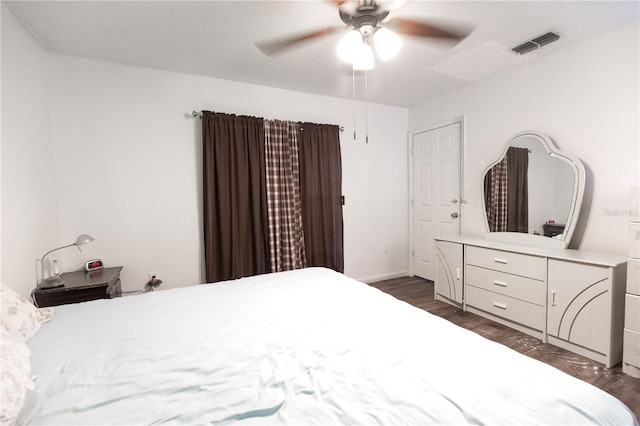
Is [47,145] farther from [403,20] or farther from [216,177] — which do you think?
[403,20]

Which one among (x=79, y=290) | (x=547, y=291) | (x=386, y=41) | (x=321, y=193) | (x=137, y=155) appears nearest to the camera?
(x=386, y=41)

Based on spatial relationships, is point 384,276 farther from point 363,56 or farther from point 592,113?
point 363,56

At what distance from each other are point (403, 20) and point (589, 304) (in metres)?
2.41

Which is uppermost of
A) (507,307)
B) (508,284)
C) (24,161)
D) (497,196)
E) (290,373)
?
(24,161)

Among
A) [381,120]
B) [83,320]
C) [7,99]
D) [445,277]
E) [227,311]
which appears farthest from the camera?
[381,120]

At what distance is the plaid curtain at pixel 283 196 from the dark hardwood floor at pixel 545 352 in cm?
143

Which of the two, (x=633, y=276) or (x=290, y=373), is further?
(x=633, y=276)

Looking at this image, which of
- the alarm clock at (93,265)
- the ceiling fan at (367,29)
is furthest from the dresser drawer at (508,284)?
the alarm clock at (93,265)

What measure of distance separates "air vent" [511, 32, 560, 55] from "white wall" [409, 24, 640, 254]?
0.30m

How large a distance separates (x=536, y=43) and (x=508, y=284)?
2.08 meters

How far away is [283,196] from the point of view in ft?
11.3

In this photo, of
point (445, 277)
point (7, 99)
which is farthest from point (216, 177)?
point (445, 277)

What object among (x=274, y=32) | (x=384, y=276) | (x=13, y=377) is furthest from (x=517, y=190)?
(x=13, y=377)

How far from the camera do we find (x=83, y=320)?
Result: 149cm
